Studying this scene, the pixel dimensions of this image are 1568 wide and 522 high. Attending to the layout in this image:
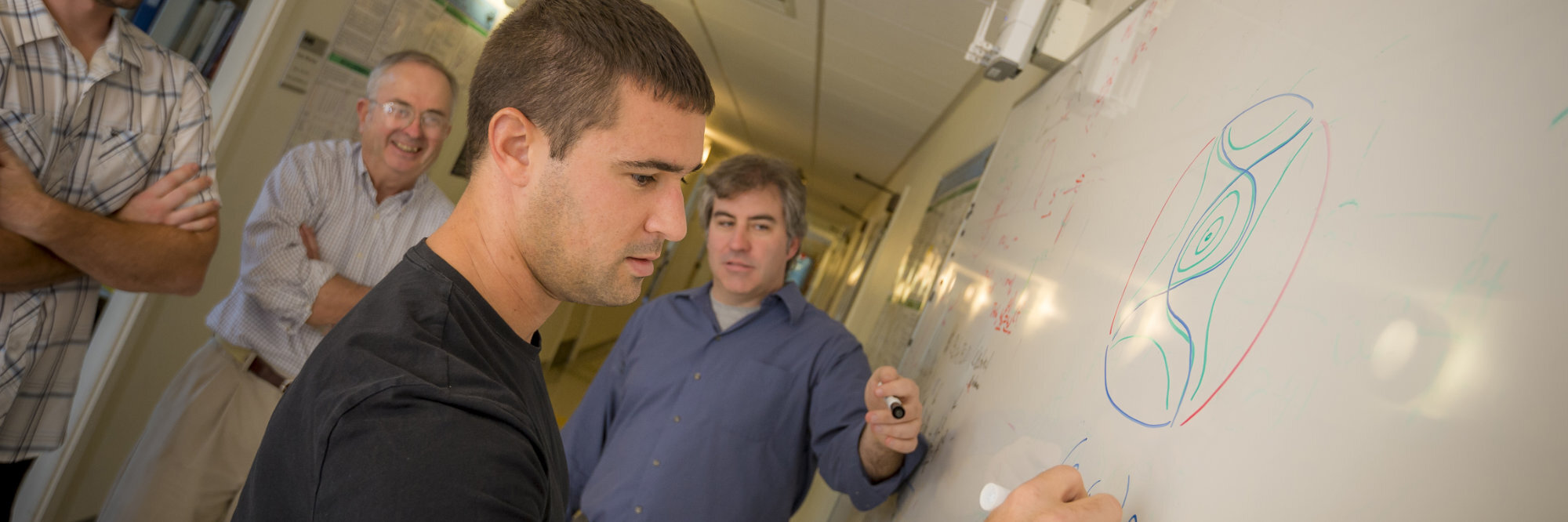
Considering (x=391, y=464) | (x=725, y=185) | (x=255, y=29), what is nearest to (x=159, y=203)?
(x=255, y=29)

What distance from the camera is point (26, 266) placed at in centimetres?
140

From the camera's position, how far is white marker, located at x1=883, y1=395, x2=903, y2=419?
1.23 m

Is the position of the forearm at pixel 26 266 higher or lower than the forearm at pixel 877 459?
lower

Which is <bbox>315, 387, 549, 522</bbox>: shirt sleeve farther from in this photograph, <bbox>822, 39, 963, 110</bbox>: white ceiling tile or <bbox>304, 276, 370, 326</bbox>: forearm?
<bbox>822, 39, 963, 110</bbox>: white ceiling tile

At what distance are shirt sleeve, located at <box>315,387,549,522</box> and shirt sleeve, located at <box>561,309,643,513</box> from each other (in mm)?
1377

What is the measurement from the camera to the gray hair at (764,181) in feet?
6.65

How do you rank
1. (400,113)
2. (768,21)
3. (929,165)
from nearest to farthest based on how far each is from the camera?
(400,113), (768,21), (929,165)

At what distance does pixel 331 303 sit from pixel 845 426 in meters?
1.24

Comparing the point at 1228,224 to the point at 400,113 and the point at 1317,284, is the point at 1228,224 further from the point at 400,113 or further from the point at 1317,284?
the point at 400,113

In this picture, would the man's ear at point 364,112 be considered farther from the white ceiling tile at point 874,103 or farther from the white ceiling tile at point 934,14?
the white ceiling tile at point 874,103

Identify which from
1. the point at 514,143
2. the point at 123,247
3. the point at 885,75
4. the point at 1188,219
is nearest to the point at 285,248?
the point at 123,247

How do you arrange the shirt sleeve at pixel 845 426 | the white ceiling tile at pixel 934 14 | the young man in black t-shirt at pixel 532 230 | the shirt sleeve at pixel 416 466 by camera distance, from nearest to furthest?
the shirt sleeve at pixel 416 466, the young man in black t-shirt at pixel 532 230, the shirt sleeve at pixel 845 426, the white ceiling tile at pixel 934 14

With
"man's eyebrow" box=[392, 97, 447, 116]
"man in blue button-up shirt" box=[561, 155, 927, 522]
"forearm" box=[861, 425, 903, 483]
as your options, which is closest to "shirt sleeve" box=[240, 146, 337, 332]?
"man's eyebrow" box=[392, 97, 447, 116]

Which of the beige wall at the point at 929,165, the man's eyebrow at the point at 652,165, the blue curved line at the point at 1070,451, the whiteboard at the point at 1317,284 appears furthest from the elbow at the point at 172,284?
the beige wall at the point at 929,165
